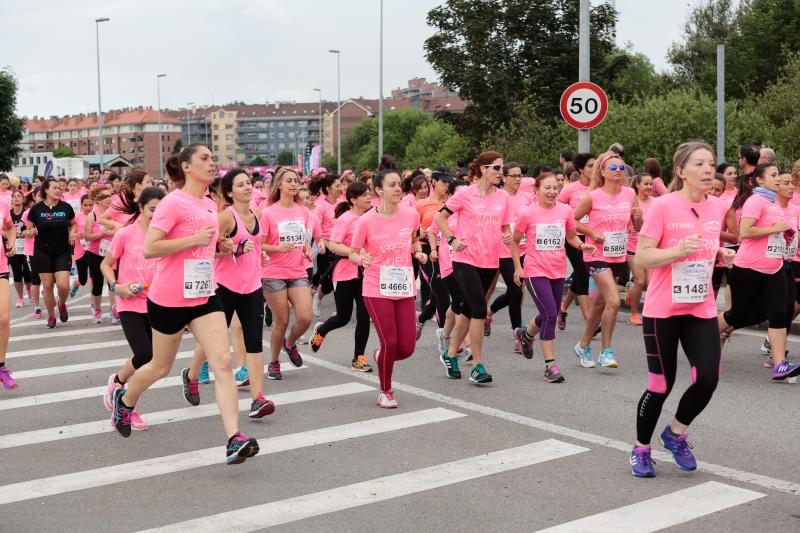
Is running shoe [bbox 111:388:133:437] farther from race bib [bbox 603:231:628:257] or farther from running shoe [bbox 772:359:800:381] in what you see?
running shoe [bbox 772:359:800:381]

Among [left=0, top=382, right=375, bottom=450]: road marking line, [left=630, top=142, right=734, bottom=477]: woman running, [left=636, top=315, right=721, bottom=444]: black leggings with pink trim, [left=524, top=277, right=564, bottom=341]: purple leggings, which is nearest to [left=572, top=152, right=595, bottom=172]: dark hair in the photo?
[left=524, top=277, right=564, bottom=341]: purple leggings

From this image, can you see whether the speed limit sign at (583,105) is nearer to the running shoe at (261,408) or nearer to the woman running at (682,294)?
the running shoe at (261,408)

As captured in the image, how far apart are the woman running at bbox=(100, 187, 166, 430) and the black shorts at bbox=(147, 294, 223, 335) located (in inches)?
39.9

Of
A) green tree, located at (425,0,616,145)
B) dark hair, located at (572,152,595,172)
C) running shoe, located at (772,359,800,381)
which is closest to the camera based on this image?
running shoe, located at (772,359,800,381)

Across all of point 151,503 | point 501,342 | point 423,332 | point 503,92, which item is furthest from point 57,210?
point 503,92

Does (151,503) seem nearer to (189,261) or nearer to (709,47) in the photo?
(189,261)

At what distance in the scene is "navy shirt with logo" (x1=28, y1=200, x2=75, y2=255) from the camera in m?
13.5

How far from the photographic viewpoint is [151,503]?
5695mm

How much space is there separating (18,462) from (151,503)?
1539 mm

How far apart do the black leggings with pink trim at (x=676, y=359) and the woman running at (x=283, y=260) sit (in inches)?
157

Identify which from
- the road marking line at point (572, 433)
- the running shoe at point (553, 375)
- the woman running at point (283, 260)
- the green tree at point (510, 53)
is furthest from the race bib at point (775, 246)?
the green tree at point (510, 53)


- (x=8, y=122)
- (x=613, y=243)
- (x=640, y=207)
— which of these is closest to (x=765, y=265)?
(x=613, y=243)

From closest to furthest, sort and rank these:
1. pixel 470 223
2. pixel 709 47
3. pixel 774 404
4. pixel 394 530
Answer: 1. pixel 394 530
2. pixel 774 404
3. pixel 470 223
4. pixel 709 47

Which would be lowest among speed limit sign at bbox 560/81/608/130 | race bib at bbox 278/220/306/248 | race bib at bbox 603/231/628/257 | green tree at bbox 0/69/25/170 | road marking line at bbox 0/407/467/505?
road marking line at bbox 0/407/467/505
